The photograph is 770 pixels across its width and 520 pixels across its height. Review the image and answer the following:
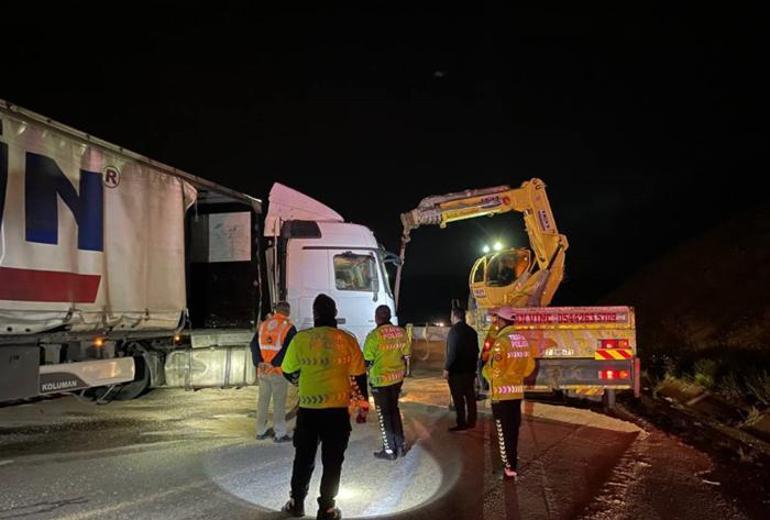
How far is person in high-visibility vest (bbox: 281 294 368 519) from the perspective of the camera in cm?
478

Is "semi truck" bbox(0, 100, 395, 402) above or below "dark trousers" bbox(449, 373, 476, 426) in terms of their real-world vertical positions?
above

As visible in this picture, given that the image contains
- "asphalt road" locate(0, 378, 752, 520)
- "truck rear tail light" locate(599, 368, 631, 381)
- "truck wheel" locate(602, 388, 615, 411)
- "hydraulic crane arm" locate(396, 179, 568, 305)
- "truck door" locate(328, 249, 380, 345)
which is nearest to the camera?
"asphalt road" locate(0, 378, 752, 520)

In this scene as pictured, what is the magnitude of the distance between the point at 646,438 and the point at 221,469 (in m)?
5.06

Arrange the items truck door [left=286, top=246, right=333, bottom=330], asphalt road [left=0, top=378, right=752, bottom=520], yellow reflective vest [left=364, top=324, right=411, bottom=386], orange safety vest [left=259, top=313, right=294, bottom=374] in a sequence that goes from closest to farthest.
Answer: asphalt road [left=0, top=378, right=752, bottom=520] < yellow reflective vest [left=364, top=324, right=411, bottom=386] < orange safety vest [left=259, top=313, right=294, bottom=374] < truck door [left=286, top=246, right=333, bottom=330]

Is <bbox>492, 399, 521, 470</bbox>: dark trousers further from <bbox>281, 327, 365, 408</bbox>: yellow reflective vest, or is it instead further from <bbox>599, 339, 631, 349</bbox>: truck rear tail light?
<bbox>599, 339, 631, 349</bbox>: truck rear tail light

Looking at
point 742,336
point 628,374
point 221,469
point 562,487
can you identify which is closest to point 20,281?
point 221,469

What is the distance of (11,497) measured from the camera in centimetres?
530

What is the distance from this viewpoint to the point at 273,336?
7.40 m

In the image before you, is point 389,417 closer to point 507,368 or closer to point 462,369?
point 507,368

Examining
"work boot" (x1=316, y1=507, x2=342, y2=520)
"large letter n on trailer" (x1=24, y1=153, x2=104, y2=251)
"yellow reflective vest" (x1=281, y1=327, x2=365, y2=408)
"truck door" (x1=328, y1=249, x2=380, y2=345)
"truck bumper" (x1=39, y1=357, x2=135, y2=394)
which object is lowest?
"work boot" (x1=316, y1=507, x2=342, y2=520)

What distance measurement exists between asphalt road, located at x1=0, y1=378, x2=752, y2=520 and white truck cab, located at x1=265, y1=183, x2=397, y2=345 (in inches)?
87.1

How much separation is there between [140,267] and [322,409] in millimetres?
4824

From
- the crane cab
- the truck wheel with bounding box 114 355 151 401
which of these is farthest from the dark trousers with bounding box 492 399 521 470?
the crane cab

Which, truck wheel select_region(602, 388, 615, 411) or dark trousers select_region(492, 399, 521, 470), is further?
truck wheel select_region(602, 388, 615, 411)
